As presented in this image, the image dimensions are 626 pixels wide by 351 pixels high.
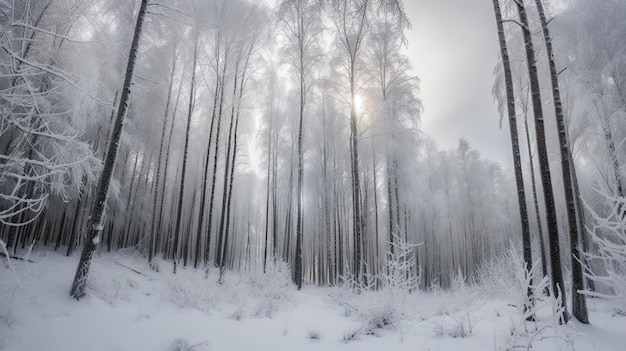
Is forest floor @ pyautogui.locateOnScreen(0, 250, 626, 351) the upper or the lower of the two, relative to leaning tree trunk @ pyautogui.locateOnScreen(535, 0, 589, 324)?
lower

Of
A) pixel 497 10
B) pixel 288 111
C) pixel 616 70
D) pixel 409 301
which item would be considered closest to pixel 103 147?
pixel 288 111

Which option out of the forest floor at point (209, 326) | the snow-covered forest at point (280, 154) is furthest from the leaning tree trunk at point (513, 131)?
the forest floor at point (209, 326)

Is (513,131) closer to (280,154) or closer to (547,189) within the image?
(547,189)

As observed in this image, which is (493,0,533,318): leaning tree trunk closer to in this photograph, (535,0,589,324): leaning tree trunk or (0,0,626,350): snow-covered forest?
(0,0,626,350): snow-covered forest

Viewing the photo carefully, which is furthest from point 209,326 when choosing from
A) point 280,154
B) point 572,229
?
point 280,154

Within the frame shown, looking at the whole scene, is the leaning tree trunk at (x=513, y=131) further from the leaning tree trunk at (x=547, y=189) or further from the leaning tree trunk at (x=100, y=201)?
the leaning tree trunk at (x=100, y=201)

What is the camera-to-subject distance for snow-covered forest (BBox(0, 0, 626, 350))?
4.06m

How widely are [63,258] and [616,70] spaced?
709 inches

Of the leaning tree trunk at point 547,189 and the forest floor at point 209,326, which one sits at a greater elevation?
the leaning tree trunk at point 547,189

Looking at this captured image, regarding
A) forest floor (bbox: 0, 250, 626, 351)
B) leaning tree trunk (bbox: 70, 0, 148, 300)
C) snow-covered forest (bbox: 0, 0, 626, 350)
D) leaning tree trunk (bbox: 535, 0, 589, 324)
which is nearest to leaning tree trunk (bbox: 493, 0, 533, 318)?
snow-covered forest (bbox: 0, 0, 626, 350)

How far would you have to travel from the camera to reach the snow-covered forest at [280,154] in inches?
160

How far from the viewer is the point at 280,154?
59.2 ft

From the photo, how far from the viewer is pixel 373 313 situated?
511cm

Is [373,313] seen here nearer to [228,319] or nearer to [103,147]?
[228,319]
